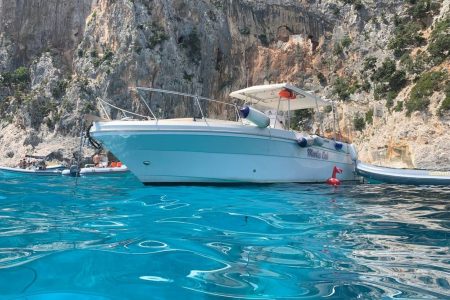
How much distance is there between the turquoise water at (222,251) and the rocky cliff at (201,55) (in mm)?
26299

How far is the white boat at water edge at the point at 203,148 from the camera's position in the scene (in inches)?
426

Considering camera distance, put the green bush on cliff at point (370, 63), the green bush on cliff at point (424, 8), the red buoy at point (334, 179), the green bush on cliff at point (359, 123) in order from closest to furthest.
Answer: the red buoy at point (334, 179), the green bush on cliff at point (359, 123), the green bush on cliff at point (424, 8), the green bush on cliff at point (370, 63)

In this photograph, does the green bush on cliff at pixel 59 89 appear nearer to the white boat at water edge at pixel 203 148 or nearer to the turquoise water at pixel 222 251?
the white boat at water edge at pixel 203 148

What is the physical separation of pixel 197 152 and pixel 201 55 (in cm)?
3579

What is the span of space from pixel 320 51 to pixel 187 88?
578 inches

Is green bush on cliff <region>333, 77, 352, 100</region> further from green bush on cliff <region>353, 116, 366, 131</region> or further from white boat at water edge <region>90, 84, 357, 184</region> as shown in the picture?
white boat at water edge <region>90, 84, 357, 184</region>

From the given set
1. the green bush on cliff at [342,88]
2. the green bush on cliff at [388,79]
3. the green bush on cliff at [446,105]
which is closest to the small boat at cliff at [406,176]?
the green bush on cliff at [446,105]

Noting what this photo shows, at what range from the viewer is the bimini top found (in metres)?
13.4

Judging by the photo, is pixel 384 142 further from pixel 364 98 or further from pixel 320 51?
pixel 320 51

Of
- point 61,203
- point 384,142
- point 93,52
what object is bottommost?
point 61,203

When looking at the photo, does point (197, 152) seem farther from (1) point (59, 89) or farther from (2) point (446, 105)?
(1) point (59, 89)

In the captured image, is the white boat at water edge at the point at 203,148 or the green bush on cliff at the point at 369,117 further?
the green bush on cliff at the point at 369,117

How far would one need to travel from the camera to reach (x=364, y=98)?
3638 centimetres

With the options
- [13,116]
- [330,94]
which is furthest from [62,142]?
[330,94]
